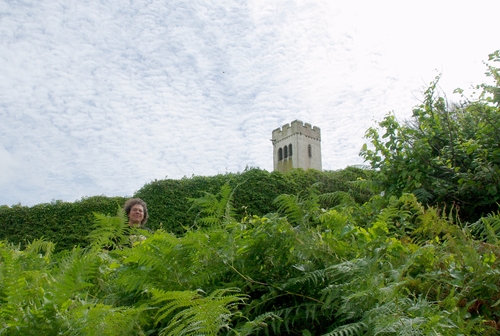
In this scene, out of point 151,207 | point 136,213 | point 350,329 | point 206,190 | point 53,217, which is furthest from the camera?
point 206,190

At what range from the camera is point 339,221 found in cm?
146

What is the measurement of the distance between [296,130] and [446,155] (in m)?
44.2

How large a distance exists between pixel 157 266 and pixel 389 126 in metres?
4.76

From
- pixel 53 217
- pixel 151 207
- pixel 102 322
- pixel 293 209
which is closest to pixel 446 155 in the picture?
pixel 293 209

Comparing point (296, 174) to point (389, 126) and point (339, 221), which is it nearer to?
point (389, 126)

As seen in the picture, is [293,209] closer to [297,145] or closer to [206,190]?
[206,190]

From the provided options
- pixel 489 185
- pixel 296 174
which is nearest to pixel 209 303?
pixel 489 185

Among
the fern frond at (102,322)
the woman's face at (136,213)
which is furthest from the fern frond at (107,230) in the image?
the woman's face at (136,213)

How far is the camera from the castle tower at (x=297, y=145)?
49.3m

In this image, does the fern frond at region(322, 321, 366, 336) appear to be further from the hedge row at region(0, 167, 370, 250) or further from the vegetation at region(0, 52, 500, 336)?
the hedge row at region(0, 167, 370, 250)

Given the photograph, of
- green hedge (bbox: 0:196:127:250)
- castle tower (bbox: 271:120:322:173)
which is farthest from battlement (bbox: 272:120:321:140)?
green hedge (bbox: 0:196:127:250)

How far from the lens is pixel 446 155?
501cm

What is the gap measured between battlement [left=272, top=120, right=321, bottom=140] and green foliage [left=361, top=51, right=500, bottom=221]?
141 feet

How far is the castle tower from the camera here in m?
49.3
